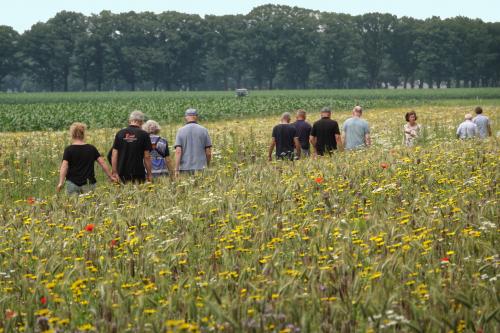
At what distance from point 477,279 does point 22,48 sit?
14122 centimetres

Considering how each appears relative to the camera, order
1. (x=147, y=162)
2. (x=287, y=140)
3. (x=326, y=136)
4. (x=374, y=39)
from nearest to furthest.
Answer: (x=147, y=162), (x=326, y=136), (x=287, y=140), (x=374, y=39)

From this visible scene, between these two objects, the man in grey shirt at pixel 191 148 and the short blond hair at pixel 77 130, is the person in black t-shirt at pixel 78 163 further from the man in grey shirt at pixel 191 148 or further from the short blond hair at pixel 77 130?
the man in grey shirt at pixel 191 148

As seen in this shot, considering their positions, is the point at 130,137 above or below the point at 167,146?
above

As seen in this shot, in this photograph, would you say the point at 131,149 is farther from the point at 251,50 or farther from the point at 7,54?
the point at 251,50

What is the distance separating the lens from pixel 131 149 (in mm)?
11398

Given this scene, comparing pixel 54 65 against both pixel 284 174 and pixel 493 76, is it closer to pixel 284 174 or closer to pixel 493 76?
pixel 493 76

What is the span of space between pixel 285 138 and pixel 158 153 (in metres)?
4.02

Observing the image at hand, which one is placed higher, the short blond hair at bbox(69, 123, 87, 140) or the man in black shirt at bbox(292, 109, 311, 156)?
the short blond hair at bbox(69, 123, 87, 140)

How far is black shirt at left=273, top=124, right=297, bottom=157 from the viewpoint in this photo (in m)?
15.5

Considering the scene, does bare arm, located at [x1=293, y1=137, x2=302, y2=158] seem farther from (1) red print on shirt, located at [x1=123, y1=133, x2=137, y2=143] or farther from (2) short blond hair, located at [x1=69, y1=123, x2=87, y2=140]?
(2) short blond hair, located at [x1=69, y1=123, x2=87, y2=140]

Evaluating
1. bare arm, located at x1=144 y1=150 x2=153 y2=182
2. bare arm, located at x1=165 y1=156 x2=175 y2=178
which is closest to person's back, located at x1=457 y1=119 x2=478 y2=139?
bare arm, located at x1=165 y1=156 x2=175 y2=178

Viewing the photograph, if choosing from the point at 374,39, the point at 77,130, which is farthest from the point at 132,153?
the point at 374,39

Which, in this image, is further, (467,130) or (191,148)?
(467,130)

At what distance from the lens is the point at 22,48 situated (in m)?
138
